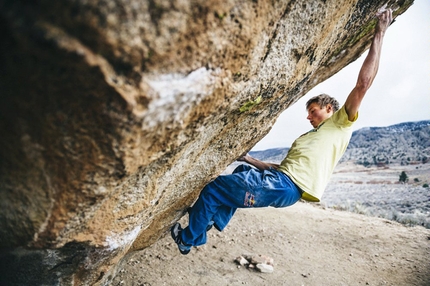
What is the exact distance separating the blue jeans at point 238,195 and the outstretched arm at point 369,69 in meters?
1.16

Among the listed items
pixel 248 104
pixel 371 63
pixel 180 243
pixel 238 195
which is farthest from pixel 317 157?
pixel 180 243

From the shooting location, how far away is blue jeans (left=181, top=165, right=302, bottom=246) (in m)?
3.20

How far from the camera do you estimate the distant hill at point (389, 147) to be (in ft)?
110

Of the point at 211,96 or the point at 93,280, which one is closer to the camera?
the point at 211,96

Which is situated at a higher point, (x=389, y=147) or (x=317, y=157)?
(x=317, y=157)

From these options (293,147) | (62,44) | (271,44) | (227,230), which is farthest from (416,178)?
(62,44)

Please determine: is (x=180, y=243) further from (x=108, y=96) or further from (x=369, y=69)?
(x=369, y=69)

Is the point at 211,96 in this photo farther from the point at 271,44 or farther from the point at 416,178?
the point at 416,178

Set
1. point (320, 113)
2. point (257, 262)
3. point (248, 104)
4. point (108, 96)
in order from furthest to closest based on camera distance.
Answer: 1. point (257, 262)
2. point (320, 113)
3. point (248, 104)
4. point (108, 96)

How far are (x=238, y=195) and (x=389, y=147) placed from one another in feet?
158

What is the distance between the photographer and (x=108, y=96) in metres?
1.23

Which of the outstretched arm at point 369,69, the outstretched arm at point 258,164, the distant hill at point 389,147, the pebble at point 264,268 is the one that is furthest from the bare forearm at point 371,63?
the distant hill at point 389,147

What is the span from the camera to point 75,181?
61.0 inches

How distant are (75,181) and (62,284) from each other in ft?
5.44
